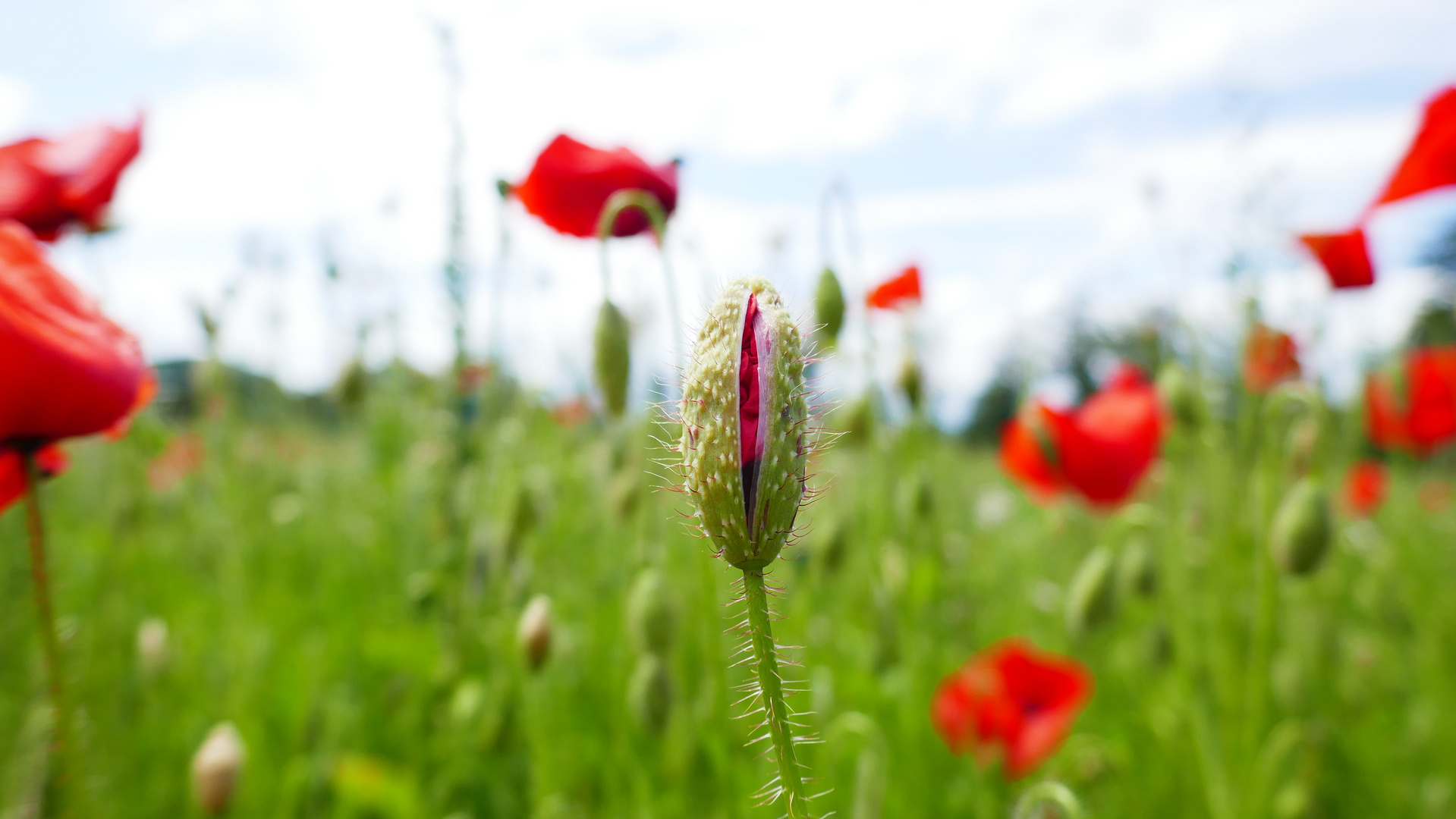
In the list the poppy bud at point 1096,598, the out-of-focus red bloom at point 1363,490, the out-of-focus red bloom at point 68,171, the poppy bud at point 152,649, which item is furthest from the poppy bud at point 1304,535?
the out-of-focus red bloom at point 1363,490

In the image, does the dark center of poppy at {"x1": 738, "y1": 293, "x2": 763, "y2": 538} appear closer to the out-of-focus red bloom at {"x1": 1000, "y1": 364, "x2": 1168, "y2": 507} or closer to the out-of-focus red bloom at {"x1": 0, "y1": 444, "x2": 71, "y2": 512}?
the out-of-focus red bloom at {"x1": 0, "y1": 444, "x2": 71, "y2": 512}

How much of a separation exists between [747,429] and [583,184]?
926mm

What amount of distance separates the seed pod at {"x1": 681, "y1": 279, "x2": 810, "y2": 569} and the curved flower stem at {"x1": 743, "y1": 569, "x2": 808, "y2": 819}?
0.5 inches

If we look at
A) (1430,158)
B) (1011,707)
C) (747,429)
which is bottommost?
(1011,707)

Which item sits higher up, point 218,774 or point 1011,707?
point 218,774

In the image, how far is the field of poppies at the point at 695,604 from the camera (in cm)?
78

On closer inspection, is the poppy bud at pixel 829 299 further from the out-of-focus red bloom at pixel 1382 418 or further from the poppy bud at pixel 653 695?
the out-of-focus red bloom at pixel 1382 418

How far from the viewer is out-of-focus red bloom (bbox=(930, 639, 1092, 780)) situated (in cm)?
166

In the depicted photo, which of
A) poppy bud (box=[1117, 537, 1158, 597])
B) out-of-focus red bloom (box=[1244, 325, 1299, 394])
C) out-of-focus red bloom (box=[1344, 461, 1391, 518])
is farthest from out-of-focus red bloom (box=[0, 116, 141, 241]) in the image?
out-of-focus red bloom (box=[1344, 461, 1391, 518])

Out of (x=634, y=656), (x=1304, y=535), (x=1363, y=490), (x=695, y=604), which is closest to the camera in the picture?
(x=1304, y=535)

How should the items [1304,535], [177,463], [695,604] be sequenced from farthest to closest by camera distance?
[177,463] → [695,604] → [1304,535]

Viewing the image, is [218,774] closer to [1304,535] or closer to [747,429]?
[747,429]

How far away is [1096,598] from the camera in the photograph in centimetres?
171

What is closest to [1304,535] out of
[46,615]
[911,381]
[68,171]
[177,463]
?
[911,381]
